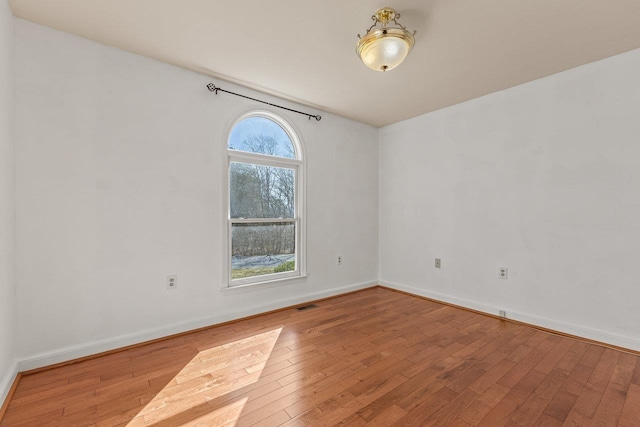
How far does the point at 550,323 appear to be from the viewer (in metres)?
2.83

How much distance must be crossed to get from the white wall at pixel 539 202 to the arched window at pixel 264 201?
1.75 m

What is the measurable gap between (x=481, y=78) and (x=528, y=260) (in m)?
1.99

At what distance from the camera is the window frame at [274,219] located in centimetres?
305

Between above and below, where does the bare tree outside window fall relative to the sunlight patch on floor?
above

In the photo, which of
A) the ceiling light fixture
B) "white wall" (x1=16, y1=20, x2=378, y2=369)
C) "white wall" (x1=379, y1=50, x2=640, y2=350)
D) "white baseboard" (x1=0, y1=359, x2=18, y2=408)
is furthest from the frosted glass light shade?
"white baseboard" (x1=0, y1=359, x2=18, y2=408)

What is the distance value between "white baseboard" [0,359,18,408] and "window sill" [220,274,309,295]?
1.52m

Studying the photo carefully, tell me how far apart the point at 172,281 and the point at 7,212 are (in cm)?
125

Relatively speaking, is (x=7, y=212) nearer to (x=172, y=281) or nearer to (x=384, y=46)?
(x=172, y=281)

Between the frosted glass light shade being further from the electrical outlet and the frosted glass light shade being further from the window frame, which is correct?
the electrical outlet

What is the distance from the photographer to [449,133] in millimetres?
3748

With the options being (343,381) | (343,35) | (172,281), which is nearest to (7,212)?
(172,281)

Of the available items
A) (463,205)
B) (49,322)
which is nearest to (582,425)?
(463,205)

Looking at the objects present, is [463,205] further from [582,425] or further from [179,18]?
[179,18]

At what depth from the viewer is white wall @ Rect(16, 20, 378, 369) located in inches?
83.4
